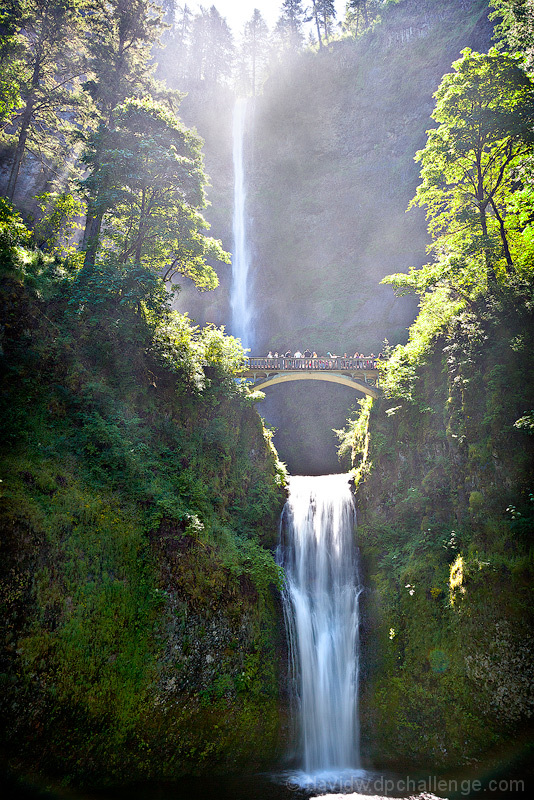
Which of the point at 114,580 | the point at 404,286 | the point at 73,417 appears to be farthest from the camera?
the point at 404,286

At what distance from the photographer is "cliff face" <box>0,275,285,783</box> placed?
7.95 meters

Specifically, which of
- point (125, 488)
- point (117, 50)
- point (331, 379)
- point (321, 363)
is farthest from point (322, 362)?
point (117, 50)

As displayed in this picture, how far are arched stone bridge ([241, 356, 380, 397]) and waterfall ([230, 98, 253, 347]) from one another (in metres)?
16.1

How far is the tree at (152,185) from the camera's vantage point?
540 inches

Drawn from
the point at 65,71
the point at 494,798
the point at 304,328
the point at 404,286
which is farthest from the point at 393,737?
the point at 304,328

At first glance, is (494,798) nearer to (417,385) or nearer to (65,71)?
(417,385)

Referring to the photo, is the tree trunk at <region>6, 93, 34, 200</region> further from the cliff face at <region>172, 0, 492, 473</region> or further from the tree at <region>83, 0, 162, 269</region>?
the cliff face at <region>172, 0, 492, 473</region>

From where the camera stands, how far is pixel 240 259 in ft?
129

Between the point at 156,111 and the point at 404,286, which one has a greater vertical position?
the point at 156,111

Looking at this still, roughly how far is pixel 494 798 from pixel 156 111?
21.1 m

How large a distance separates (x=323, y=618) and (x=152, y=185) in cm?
1546

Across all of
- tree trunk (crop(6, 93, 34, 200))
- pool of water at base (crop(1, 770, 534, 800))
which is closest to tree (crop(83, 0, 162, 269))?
tree trunk (crop(6, 93, 34, 200))

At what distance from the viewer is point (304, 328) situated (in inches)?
1446

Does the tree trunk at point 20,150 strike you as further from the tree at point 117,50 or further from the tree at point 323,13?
the tree at point 323,13
